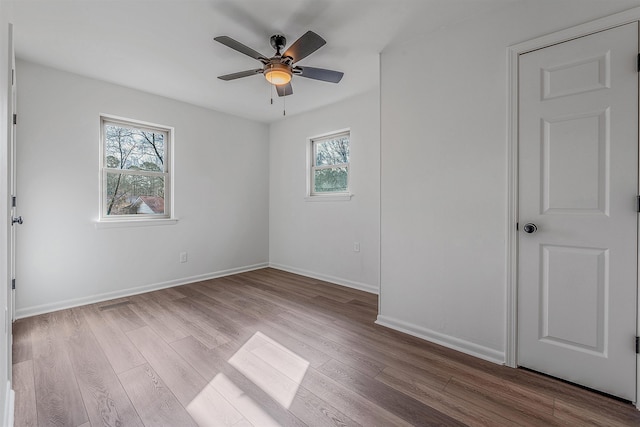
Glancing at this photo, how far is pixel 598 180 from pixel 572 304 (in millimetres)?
765

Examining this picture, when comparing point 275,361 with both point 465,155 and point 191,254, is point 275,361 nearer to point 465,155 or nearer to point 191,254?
point 465,155

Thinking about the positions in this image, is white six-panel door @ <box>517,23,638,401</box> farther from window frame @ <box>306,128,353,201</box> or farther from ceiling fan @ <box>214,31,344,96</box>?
window frame @ <box>306,128,353,201</box>

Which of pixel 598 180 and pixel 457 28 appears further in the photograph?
pixel 457 28

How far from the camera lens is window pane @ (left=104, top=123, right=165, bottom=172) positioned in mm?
3322

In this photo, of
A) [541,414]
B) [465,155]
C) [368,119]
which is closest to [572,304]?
→ [541,414]

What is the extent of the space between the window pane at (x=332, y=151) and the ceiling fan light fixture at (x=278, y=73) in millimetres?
1731

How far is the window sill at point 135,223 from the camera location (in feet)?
10.4

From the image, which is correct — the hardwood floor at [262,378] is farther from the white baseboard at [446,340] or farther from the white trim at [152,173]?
the white trim at [152,173]

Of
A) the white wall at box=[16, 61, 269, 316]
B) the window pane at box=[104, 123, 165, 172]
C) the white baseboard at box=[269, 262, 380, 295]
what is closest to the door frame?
the white baseboard at box=[269, 262, 380, 295]

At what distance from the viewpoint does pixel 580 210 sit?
171 centimetres

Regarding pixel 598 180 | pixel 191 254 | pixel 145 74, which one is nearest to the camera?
pixel 598 180

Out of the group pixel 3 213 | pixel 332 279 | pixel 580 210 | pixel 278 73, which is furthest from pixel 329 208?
pixel 3 213

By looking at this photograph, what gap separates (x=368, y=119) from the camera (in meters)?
3.54

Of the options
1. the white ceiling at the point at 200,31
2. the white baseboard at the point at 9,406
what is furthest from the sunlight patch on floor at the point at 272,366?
the white ceiling at the point at 200,31
